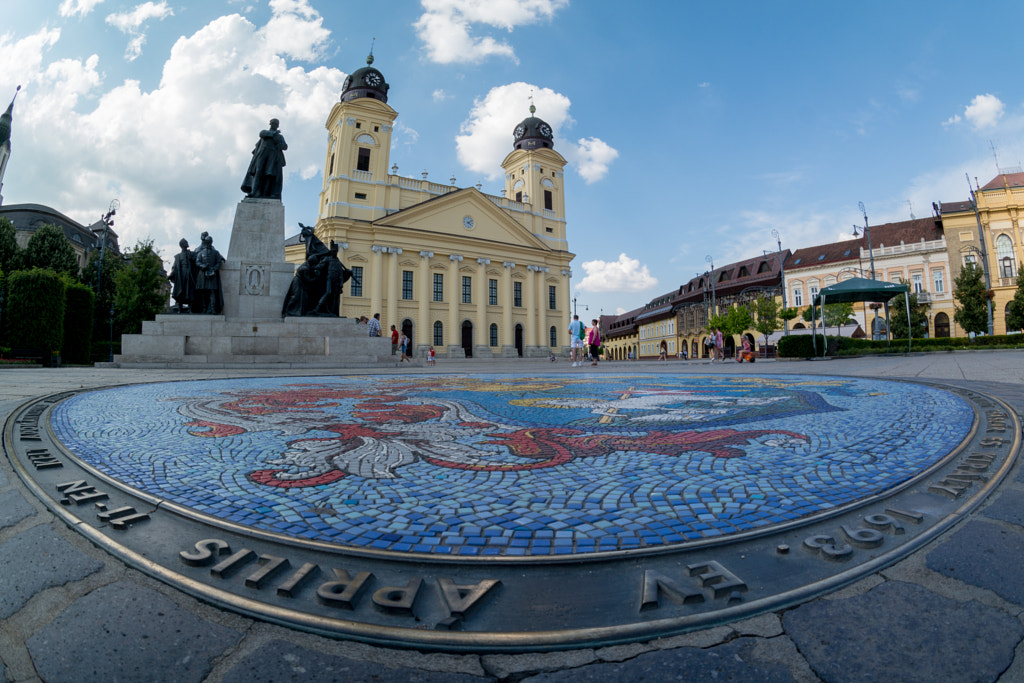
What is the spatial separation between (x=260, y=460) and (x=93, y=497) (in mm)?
679

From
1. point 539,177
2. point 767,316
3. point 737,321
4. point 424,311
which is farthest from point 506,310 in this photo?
point 767,316

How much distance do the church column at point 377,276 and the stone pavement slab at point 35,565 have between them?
38.5m

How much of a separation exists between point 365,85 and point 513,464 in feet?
163

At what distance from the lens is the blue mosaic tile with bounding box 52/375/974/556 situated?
4.99ft

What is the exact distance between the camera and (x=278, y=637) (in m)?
1.00

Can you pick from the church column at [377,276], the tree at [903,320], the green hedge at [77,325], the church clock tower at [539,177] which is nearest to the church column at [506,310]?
the church clock tower at [539,177]

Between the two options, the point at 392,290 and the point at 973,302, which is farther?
the point at 392,290

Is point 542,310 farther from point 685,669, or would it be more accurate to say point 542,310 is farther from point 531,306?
point 685,669

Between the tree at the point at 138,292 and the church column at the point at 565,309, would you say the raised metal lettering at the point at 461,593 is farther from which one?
the church column at the point at 565,309

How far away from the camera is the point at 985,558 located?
1.27 meters

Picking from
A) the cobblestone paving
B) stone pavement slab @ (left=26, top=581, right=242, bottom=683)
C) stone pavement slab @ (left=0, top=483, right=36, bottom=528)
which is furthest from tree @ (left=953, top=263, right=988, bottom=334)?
stone pavement slab @ (left=0, top=483, right=36, bottom=528)

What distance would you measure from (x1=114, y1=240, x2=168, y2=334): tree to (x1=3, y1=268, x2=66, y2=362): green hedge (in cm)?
1453

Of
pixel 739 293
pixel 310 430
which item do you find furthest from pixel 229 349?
pixel 739 293

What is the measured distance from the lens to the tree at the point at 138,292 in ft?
101
